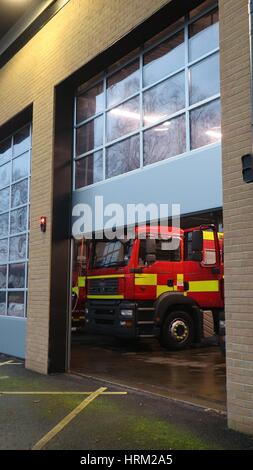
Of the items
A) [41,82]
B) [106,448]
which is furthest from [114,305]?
[106,448]

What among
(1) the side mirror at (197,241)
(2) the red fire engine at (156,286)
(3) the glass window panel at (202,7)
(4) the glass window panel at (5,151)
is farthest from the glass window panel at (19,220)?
(3) the glass window panel at (202,7)

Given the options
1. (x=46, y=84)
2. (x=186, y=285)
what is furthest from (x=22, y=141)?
(x=186, y=285)

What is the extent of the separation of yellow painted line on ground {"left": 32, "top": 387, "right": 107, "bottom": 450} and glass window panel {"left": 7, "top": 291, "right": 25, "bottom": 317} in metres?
3.66

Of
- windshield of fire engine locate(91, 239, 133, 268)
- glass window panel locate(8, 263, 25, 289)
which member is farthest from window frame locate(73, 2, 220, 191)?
windshield of fire engine locate(91, 239, 133, 268)

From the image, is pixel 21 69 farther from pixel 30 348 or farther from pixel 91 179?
pixel 30 348

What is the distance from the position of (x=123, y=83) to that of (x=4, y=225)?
16.1 feet

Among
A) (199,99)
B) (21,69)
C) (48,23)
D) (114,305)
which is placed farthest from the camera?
Result: (114,305)

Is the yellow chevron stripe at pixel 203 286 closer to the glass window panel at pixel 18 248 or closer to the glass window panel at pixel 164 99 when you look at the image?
the glass window panel at pixel 18 248

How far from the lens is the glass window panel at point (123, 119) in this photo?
8.34 metres

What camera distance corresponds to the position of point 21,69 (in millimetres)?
10812

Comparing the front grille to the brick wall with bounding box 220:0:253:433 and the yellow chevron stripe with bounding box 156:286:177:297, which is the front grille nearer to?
the yellow chevron stripe with bounding box 156:286:177:297

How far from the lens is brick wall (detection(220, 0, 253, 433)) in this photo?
17.3ft

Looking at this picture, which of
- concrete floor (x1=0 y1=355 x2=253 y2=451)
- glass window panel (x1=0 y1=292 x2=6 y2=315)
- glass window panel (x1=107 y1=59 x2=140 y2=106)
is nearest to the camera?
concrete floor (x1=0 y1=355 x2=253 y2=451)
